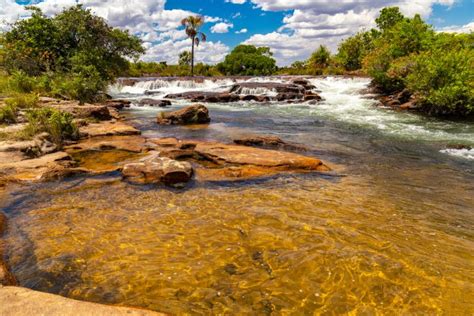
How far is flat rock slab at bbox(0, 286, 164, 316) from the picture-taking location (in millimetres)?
2824

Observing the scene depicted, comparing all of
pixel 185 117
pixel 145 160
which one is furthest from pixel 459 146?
pixel 185 117

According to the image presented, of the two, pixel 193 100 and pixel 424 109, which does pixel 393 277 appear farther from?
pixel 193 100

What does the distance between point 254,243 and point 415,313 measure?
6.70 feet

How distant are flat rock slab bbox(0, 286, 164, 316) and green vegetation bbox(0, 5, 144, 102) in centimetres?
1623

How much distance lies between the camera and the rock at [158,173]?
722cm

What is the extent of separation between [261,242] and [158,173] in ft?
10.8

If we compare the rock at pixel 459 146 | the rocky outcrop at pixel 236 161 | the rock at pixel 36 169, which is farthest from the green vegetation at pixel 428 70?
the rock at pixel 36 169

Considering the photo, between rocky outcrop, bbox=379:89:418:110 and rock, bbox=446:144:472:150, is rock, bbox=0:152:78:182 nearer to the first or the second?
rock, bbox=446:144:472:150

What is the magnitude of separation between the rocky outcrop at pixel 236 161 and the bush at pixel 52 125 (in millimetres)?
3170

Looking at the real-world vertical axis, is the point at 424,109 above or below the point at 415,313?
above

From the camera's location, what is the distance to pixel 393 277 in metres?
4.02

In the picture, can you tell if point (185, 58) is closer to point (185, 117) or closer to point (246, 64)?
point (246, 64)

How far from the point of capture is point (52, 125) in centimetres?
1005

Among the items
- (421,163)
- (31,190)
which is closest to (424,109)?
(421,163)
